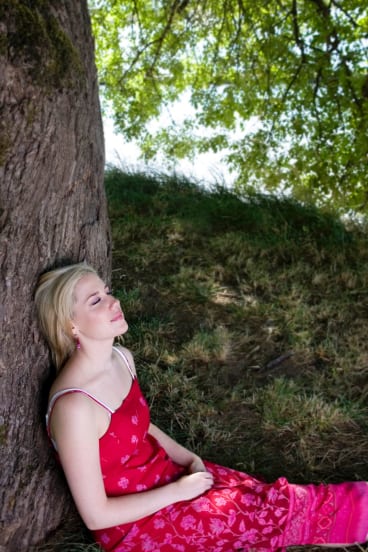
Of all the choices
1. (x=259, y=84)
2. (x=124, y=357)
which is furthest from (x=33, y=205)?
(x=259, y=84)

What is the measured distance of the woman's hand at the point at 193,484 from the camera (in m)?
2.30

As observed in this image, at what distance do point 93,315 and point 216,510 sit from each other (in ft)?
2.87

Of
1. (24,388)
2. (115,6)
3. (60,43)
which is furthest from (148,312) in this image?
(115,6)

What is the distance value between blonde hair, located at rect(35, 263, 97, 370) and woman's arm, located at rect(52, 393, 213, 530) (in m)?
0.23

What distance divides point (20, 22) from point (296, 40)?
4473 mm

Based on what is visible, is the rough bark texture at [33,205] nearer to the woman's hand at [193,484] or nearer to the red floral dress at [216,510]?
the red floral dress at [216,510]

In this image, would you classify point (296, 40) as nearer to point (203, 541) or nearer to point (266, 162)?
point (266, 162)

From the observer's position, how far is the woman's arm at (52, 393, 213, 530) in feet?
6.64

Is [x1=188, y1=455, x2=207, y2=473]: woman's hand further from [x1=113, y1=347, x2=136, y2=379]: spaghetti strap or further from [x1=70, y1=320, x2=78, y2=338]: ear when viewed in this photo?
[x1=70, y1=320, x2=78, y2=338]: ear

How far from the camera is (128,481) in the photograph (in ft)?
7.45

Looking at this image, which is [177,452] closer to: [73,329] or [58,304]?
[73,329]

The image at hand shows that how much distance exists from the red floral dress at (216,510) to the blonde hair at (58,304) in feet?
1.10

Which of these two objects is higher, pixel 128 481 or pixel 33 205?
pixel 33 205

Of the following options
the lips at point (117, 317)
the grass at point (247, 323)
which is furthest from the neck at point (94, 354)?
the grass at point (247, 323)
